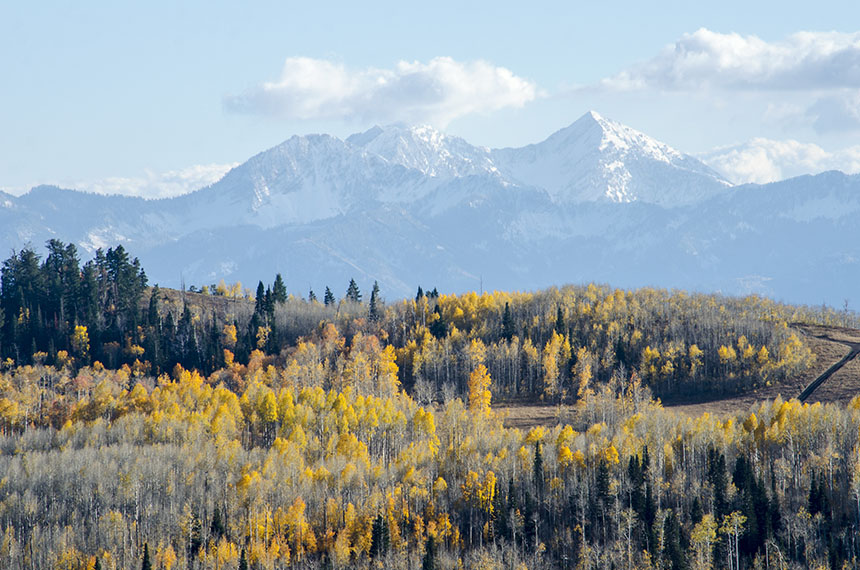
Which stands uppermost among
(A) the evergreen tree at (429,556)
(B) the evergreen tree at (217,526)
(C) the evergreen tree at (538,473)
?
(C) the evergreen tree at (538,473)

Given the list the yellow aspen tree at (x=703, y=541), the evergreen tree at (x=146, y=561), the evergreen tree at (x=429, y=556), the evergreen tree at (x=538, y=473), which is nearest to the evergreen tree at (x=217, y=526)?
the evergreen tree at (x=146, y=561)

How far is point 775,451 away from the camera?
6900 inches

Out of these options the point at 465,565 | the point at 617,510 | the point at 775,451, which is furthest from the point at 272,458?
the point at 775,451

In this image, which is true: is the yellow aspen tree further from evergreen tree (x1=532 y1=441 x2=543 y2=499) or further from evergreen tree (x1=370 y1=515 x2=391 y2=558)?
evergreen tree (x1=370 y1=515 x2=391 y2=558)

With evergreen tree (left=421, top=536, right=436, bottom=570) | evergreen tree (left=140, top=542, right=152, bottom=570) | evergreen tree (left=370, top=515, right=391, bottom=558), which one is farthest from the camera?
evergreen tree (left=370, top=515, right=391, bottom=558)

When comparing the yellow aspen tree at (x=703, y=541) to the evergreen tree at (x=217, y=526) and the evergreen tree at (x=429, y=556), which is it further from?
the evergreen tree at (x=217, y=526)

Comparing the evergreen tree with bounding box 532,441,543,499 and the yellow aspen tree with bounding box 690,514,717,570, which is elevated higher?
the evergreen tree with bounding box 532,441,543,499

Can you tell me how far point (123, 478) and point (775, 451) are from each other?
352 ft

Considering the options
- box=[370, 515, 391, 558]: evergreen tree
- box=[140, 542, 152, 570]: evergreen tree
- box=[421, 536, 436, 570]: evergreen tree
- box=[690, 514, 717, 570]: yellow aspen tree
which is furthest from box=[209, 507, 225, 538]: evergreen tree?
box=[690, 514, 717, 570]: yellow aspen tree

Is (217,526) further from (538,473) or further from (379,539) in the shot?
(538,473)

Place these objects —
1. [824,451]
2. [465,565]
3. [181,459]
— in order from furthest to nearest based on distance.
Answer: [181,459] → [824,451] → [465,565]

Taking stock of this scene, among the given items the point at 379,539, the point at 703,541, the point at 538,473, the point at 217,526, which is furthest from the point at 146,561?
the point at 703,541

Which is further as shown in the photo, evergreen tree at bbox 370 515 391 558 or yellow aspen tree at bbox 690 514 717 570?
evergreen tree at bbox 370 515 391 558

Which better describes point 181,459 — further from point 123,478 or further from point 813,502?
point 813,502
